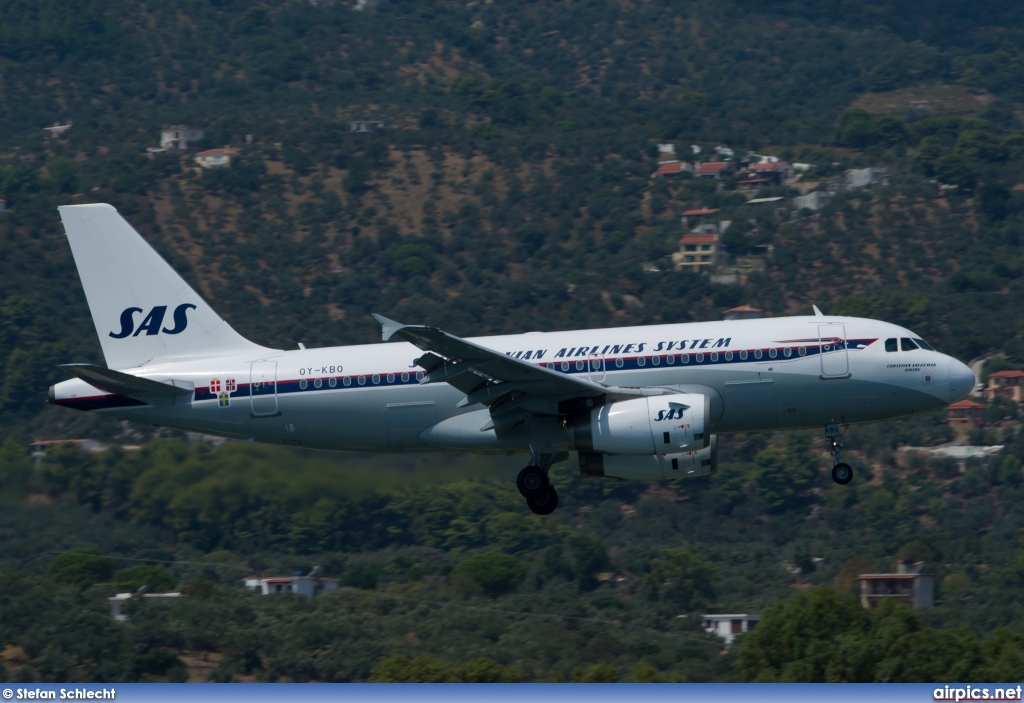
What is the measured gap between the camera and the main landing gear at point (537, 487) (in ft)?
122

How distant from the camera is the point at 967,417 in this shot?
11362cm

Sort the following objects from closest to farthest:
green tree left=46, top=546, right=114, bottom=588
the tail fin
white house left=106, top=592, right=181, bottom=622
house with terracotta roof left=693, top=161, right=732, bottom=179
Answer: the tail fin, white house left=106, top=592, right=181, bottom=622, green tree left=46, top=546, right=114, bottom=588, house with terracotta roof left=693, top=161, right=732, bottom=179

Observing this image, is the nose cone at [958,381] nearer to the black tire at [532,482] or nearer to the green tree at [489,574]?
the black tire at [532,482]

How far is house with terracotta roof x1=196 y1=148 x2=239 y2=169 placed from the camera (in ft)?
529

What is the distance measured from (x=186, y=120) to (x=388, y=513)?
111 meters

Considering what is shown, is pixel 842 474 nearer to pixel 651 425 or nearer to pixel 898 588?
pixel 651 425

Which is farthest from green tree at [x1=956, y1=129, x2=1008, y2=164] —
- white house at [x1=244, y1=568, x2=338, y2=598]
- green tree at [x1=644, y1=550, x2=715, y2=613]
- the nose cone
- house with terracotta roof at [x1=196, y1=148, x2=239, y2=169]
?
the nose cone

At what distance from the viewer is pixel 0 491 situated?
59.9m

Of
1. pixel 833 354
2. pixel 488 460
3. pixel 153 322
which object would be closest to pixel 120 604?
pixel 153 322

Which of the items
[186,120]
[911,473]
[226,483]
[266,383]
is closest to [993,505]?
[911,473]

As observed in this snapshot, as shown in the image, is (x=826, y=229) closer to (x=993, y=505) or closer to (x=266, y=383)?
(x=993, y=505)

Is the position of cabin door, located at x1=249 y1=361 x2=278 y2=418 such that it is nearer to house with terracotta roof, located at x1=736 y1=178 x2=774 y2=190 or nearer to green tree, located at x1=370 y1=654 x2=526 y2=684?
green tree, located at x1=370 y1=654 x2=526 y2=684

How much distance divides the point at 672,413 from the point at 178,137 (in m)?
148

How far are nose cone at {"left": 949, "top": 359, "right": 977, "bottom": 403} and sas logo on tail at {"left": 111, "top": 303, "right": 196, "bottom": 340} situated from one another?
2057cm
